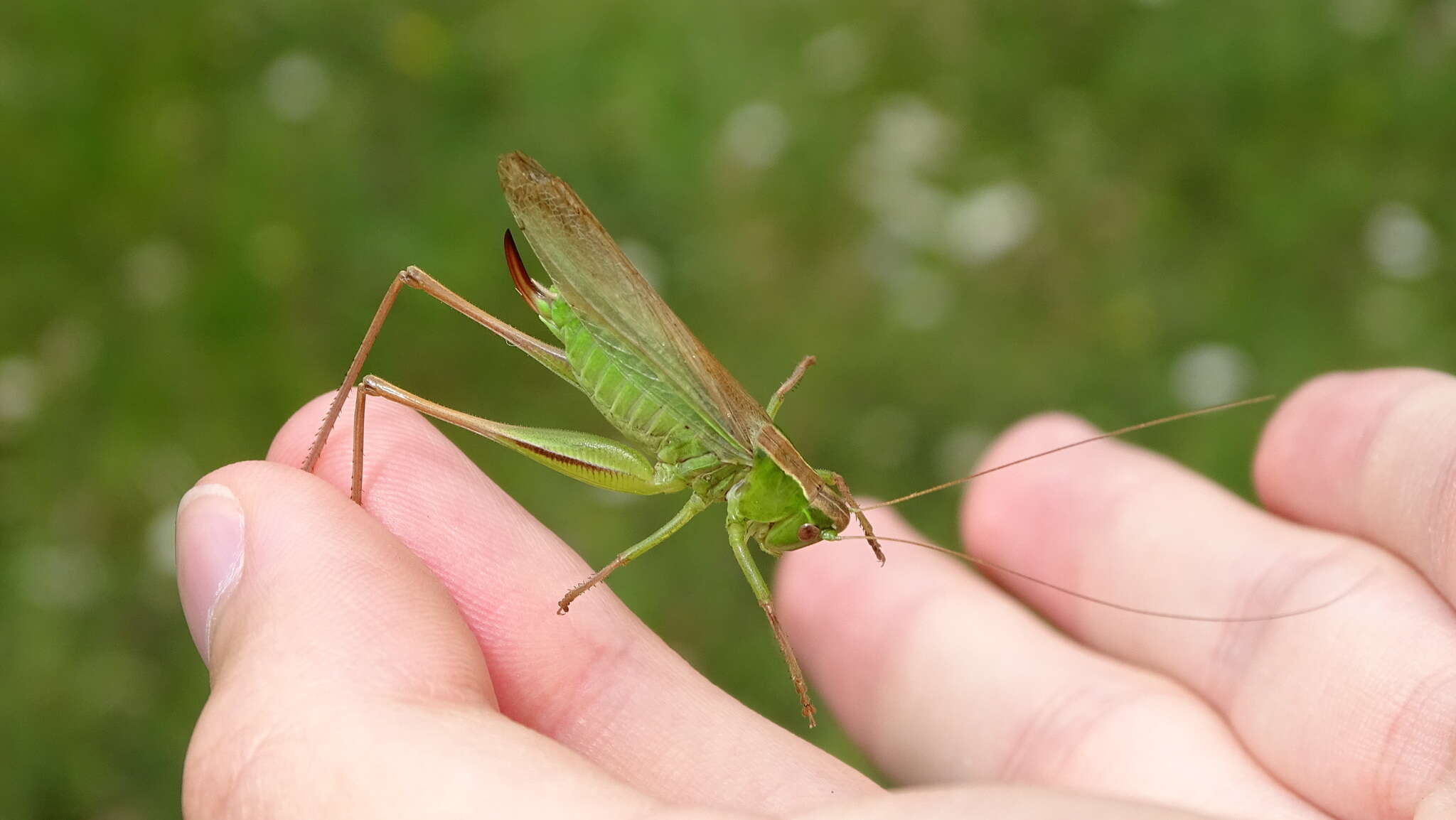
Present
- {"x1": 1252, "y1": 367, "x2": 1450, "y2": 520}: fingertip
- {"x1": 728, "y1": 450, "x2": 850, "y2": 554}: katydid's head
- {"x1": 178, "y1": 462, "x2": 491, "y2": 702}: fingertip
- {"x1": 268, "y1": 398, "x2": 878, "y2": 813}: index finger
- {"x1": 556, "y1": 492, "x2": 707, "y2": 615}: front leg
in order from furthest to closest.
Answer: {"x1": 728, "y1": 450, "x2": 850, "y2": 554}: katydid's head → {"x1": 1252, "y1": 367, "x2": 1450, "y2": 520}: fingertip → {"x1": 556, "y1": 492, "x2": 707, "y2": 615}: front leg → {"x1": 268, "y1": 398, "x2": 878, "y2": 813}: index finger → {"x1": 178, "y1": 462, "x2": 491, "y2": 702}: fingertip

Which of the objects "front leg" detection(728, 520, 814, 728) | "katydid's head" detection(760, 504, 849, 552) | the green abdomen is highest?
the green abdomen

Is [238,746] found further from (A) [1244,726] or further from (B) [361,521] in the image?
(A) [1244,726]

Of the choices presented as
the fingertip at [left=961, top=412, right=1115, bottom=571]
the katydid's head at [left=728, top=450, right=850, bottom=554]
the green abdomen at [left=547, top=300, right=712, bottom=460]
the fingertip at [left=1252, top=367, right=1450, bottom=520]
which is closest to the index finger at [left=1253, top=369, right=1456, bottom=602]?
the fingertip at [left=1252, top=367, right=1450, bottom=520]

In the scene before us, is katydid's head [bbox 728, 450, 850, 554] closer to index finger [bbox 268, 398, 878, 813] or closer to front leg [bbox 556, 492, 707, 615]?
front leg [bbox 556, 492, 707, 615]

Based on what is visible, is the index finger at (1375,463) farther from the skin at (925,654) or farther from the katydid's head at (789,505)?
the katydid's head at (789,505)

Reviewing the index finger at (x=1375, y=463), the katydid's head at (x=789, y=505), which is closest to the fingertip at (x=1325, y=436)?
the index finger at (x=1375, y=463)

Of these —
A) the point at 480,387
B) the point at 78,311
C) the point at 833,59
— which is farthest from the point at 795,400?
the point at 78,311
